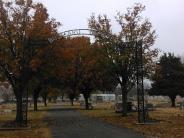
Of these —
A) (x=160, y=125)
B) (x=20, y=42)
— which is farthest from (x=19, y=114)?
(x=160, y=125)

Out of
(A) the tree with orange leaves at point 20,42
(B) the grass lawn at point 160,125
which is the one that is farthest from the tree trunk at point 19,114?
(B) the grass lawn at point 160,125

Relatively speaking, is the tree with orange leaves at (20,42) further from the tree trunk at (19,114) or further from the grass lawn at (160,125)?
the grass lawn at (160,125)


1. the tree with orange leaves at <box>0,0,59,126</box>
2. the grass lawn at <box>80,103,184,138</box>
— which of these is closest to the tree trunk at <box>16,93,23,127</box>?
the tree with orange leaves at <box>0,0,59,126</box>

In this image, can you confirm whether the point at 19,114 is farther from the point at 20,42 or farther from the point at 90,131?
the point at 90,131

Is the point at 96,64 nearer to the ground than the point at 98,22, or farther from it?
nearer to the ground

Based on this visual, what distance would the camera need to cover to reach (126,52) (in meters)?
47.9

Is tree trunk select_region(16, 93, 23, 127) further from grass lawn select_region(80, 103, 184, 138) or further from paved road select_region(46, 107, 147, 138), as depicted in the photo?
grass lawn select_region(80, 103, 184, 138)

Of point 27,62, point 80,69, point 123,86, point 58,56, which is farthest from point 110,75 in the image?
point 80,69

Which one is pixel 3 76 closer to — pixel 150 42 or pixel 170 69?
pixel 150 42

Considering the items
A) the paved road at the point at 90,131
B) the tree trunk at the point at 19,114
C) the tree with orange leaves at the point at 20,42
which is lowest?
the paved road at the point at 90,131

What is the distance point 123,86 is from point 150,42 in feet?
16.4

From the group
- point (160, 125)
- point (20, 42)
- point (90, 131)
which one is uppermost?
point (20, 42)

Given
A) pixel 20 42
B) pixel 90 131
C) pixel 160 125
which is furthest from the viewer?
pixel 20 42

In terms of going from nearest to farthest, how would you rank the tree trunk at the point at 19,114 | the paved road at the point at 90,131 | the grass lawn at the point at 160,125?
the paved road at the point at 90,131 < the grass lawn at the point at 160,125 < the tree trunk at the point at 19,114
